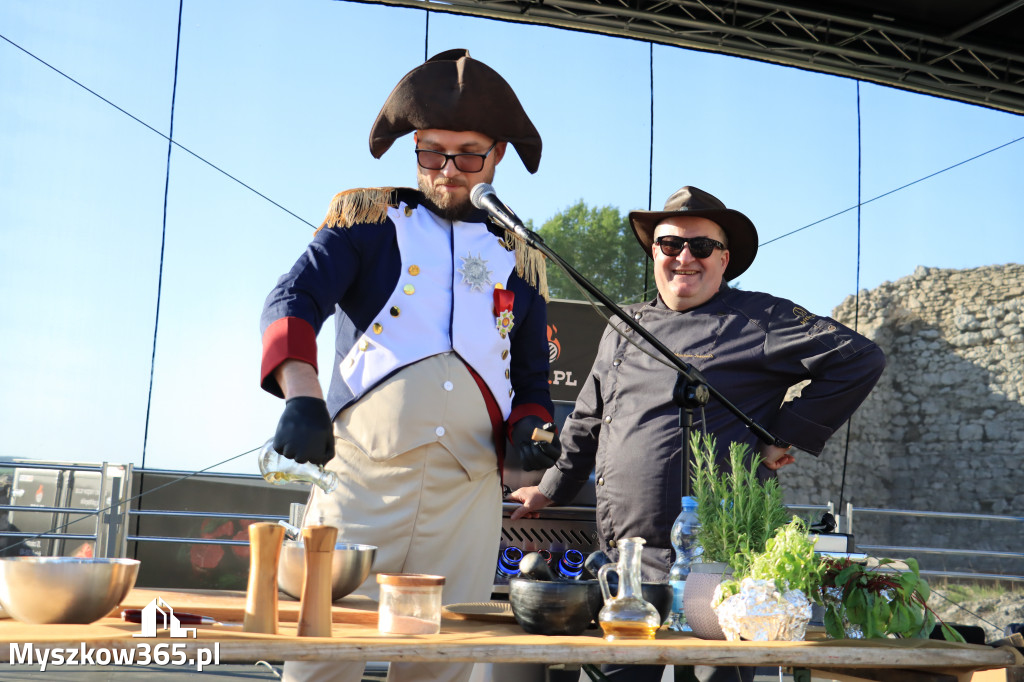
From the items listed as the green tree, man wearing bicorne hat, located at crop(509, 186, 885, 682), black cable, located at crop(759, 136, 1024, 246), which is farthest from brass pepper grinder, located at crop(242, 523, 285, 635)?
black cable, located at crop(759, 136, 1024, 246)

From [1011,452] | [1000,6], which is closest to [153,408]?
[1000,6]

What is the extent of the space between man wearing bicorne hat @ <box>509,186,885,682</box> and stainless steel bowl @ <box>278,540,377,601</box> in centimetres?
114

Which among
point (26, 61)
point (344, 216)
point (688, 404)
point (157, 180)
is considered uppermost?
point (26, 61)

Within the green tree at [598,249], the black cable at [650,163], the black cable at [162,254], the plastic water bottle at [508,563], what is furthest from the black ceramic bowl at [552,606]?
the black cable at [650,163]

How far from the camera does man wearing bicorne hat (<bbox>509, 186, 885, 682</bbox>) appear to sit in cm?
231

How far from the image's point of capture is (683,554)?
5.21 ft

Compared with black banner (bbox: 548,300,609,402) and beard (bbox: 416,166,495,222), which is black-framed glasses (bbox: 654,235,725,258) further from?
black banner (bbox: 548,300,609,402)

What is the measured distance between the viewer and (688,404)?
5.72 ft

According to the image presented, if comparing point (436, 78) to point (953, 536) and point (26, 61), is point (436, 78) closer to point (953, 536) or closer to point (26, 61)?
point (26, 61)

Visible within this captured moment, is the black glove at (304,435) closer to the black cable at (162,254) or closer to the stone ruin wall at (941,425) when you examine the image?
the black cable at (162,254)

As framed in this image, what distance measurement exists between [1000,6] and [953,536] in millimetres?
6436

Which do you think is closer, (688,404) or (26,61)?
(688,404)

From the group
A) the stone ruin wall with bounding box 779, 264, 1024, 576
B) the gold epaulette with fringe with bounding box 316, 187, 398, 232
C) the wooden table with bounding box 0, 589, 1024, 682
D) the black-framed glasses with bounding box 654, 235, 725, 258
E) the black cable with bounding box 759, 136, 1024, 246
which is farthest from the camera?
the stone ruin wall with bounding box 779, 264, 1024, 576

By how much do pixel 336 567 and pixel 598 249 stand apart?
4755 millimetres
